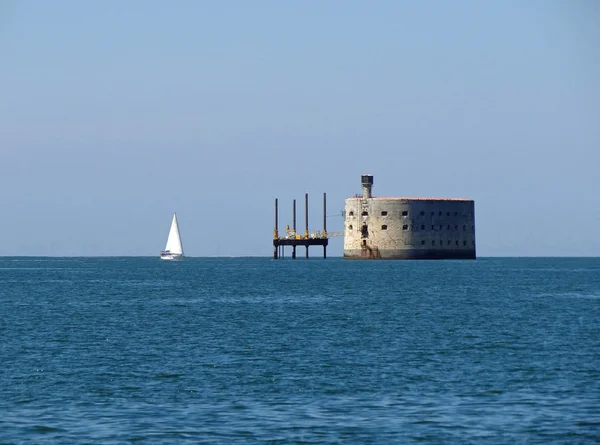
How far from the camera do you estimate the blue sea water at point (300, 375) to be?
22.4 metres

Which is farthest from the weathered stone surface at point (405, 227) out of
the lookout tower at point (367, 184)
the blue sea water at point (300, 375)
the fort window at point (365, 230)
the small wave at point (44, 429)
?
the small wave at point (44, 429)

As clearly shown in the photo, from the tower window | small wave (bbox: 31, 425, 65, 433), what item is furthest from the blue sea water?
the tower window

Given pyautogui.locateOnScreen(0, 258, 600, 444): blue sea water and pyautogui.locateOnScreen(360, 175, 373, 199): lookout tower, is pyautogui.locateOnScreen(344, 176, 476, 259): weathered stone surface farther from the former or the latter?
pyautogui.locateOnScreen(0, 258, 600, 444): blue sea water

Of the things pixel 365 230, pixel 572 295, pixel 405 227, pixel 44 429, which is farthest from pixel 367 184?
pixel 44 429

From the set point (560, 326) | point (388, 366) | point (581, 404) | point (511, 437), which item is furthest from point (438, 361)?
point (560, 326)

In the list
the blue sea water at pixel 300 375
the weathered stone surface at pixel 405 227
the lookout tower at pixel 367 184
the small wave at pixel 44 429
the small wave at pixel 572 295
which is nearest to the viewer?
the small wave at pixel 44 429

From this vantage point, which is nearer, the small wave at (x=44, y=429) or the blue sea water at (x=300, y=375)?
the small wave at (x=44, y=429)

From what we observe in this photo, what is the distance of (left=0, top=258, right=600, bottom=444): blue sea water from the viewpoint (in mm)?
22359

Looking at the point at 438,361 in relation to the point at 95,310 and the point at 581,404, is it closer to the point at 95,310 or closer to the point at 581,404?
the point at 581,404

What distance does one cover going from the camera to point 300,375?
30078 millimetres

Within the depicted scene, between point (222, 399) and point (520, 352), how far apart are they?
535 inches

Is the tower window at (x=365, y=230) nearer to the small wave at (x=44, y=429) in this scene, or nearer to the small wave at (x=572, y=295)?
the small wave at (x=572, y=295)

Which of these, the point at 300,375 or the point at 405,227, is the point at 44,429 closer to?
the point at 300,375

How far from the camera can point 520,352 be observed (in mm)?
36156
